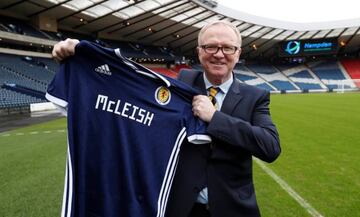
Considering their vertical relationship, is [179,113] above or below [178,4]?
below

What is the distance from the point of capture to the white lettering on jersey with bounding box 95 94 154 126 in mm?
1882

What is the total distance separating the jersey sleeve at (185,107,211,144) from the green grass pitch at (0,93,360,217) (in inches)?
95.2

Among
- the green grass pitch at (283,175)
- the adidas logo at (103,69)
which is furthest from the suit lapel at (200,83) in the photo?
the green grass pitch at (283,175)

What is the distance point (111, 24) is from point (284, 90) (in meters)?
28.2

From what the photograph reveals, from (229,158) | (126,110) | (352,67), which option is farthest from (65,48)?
(352,67)

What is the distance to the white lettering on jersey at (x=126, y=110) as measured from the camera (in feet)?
6.17

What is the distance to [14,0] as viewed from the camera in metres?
25.0

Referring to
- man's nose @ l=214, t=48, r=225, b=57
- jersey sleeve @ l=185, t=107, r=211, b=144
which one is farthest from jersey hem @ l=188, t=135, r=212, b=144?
man's nose @ l=214, t=48, r=225, b=57

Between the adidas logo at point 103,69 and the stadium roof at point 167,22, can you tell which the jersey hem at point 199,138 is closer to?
the adidas logo at point 103,69

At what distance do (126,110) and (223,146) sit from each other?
0.59 m

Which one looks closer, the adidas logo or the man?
the man

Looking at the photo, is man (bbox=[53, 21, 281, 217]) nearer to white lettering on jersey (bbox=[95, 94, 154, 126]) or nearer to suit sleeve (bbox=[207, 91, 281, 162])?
suit sleeve (bbox=[207, 91, 281, 162])

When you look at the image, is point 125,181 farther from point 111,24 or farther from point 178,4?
point 111,24

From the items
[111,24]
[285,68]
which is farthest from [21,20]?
[285,68]
